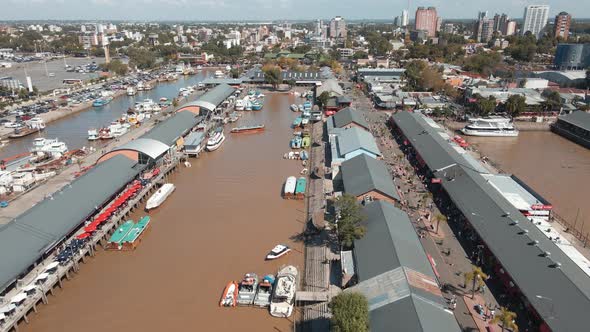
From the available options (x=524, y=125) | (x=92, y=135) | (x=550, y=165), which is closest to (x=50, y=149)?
(x=92, y=135)

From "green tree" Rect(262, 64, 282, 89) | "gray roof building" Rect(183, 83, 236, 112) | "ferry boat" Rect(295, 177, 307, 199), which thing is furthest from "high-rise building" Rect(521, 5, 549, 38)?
"ferry boat" Rect(295, 177, 307, 199)

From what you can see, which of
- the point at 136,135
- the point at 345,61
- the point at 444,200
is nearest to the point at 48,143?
the point at 136,135

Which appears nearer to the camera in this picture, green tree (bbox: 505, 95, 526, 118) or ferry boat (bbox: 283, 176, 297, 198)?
ferry boat (bbox: 283, 176, 297, 198)

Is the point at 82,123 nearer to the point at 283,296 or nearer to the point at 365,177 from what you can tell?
the point at 365,177

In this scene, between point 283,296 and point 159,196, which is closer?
point 283,296

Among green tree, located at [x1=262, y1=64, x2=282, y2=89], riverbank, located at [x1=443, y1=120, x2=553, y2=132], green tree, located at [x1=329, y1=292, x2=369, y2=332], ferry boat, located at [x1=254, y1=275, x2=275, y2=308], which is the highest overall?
green tree, located at [x1=262, y1=64, x2=282, y2=89]

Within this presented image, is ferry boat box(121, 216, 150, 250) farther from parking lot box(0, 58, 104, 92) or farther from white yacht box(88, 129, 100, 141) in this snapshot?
parking lot box(0, 58, 104, 92)
